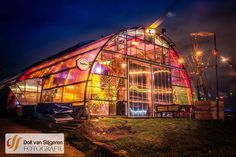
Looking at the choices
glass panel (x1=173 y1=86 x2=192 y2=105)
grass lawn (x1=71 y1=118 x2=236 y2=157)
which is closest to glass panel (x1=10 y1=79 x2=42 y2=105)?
grass lawn (x1=71 y1=118 x2=236 y2=157)

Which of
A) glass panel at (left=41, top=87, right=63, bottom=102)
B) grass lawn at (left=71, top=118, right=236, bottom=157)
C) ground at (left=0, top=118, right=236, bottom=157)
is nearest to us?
ground at (left=0, top=118, right=236, bottom=157)

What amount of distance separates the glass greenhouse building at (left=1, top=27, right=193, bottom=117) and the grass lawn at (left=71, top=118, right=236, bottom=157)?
A: 16.3 ft

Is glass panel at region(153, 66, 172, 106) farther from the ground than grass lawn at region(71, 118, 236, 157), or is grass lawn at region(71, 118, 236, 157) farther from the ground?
glass panel at region(153, 66, 172, 106)

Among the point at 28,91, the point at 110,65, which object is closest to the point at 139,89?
the point at 110,65

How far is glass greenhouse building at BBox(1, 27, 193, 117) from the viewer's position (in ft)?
66.5

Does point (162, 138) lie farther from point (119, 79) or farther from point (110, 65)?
point (110, 65)

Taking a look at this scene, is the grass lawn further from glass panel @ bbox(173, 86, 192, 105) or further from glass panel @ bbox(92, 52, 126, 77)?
glass panel @ bbox(173, 86, 192, 105)

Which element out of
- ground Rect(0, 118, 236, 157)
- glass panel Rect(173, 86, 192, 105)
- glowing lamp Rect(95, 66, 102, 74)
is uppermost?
glowing lamp Rect(95, 66, 102, 74)

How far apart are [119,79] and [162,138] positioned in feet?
35.5

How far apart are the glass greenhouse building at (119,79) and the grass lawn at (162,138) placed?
498 centimetres

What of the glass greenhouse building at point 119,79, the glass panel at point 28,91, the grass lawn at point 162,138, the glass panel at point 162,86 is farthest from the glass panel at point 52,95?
the glass panel at point 162,86

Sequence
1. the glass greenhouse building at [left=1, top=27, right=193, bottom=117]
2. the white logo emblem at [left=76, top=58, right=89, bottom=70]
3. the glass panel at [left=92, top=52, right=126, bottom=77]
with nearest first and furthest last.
A: the white logo emblem at [left=76, top=58, right=89, bottom=70], the glass greenhouse building at [left=1, top=27, right=193, bottom=117], the glass panel at [left=92, top=52, right=126, bottom=77]

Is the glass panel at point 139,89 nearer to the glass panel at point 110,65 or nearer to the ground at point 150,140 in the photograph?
the glass panel at point 110,65

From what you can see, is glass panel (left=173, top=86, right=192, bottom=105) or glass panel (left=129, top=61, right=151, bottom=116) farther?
glass panel (left=173, top=86, right=192, bottom=105)
